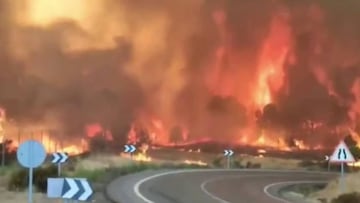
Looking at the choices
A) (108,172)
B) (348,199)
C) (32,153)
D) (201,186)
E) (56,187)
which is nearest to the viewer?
(32,153)

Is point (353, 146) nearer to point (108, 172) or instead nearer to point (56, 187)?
point (108, 172)

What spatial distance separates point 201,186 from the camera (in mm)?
44469

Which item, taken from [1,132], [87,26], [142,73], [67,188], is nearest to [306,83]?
[142,73]

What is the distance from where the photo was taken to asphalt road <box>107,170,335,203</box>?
1457 inches

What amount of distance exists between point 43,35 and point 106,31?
301 inches

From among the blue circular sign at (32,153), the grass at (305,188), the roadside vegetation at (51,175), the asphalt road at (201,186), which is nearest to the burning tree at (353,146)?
the asphalt road at (201,186)

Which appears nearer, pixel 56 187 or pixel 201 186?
pixel 56 187

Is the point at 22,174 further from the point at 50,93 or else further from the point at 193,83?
the point at 193,83

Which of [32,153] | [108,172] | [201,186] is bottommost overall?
[201,186]

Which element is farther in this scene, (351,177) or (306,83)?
(306,83)

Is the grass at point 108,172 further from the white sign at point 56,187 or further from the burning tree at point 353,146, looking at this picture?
the white sign at point 56,187

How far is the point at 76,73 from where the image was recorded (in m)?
92.4

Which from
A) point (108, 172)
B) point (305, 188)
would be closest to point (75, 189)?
point (305, 188)

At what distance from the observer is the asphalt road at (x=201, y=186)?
37.0 meters
